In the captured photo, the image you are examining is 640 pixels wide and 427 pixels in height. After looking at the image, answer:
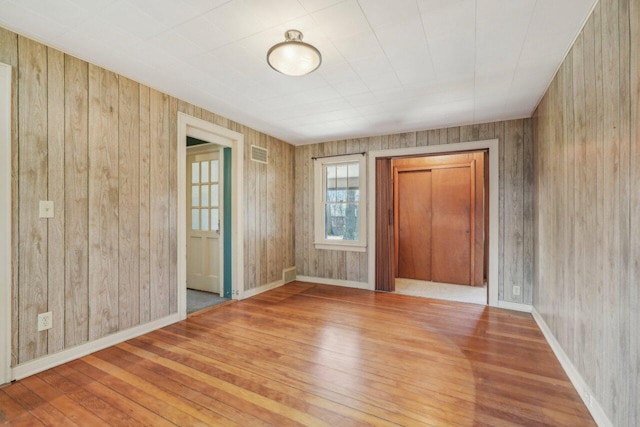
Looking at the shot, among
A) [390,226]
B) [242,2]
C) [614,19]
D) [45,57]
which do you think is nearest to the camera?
[614,19]

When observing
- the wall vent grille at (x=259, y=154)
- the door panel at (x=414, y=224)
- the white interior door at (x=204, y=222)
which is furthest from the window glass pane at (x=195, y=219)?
the door panel at (x=414, y=224)

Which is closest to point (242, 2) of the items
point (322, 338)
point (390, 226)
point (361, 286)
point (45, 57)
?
point (45, 57)

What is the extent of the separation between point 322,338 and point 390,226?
236 cm

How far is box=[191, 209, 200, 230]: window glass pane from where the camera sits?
462 centimetres

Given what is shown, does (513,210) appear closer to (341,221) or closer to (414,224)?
(414,224)

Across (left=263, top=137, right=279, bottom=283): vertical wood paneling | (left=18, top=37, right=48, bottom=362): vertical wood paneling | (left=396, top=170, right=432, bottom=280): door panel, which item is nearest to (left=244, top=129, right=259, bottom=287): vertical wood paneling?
(left=263, top=137, right=279, bottom=283): vertical wood paneling

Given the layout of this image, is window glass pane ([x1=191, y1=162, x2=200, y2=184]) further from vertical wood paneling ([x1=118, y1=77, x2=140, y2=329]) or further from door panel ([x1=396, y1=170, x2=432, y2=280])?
door panel ([x1=396, y1=170, x2=432, y2=280])

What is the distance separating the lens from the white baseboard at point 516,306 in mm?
3621

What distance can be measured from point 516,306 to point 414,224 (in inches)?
84.3

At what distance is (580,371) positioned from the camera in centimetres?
194

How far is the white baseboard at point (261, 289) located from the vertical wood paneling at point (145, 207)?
1433 mm

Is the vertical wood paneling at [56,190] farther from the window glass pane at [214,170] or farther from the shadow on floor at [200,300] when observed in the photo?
the window glass pane at [214,170]

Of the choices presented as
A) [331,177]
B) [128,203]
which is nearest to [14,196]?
[128,203]

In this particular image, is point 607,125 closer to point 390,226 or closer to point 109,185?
point 390,226
